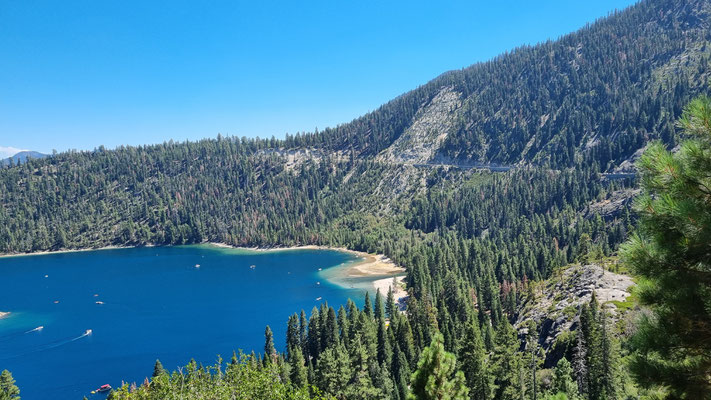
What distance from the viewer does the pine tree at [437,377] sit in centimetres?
2392

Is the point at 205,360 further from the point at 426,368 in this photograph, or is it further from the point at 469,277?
the point at 426,368

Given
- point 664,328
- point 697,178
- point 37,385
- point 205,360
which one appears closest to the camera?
point 697,178

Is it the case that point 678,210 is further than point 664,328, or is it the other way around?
point 664,328

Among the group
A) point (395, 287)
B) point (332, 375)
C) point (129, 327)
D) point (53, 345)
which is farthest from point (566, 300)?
point (53, 345)

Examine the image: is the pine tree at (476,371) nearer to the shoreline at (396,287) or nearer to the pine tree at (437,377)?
the pine tree at (437,377)

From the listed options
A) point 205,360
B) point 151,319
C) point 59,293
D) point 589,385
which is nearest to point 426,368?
point 589,385

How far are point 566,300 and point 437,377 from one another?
77480mm

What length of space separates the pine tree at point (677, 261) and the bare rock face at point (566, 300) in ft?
225

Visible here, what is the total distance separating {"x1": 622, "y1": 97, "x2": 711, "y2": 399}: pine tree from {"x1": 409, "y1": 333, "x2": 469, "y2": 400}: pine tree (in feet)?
45.2

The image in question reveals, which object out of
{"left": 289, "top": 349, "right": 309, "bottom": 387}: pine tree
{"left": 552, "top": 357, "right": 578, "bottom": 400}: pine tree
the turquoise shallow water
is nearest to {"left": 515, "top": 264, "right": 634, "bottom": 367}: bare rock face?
{"left": 552, "top": 357, "right": 578, "bottom": 400}: pine tree

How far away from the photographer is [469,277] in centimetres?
15262

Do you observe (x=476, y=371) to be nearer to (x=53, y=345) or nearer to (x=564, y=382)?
(x=564, y=382)

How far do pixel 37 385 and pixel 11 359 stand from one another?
2652 centimetres

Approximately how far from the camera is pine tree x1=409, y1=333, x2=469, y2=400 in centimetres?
2392
